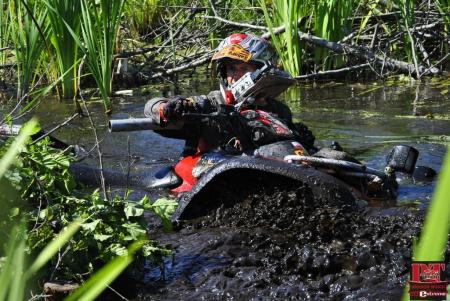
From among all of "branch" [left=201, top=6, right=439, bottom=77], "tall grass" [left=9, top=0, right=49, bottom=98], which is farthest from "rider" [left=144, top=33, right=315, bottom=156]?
"branch" [left=201, top=6, right=439, bottom=77]

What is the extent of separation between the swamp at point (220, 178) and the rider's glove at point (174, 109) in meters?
0.53

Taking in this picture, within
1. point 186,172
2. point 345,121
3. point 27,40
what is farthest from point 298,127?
point 27,40

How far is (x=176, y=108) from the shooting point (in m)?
4.84

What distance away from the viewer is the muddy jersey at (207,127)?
5066mm

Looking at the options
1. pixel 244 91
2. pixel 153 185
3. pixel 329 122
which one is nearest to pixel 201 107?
pixel 244 91

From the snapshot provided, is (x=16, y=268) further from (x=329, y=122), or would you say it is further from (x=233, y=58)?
(x=329, y=122)

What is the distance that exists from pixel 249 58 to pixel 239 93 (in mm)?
250

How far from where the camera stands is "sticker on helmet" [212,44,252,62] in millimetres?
5246

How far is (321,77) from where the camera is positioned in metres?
10.1

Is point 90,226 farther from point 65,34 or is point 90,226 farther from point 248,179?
point 65,34

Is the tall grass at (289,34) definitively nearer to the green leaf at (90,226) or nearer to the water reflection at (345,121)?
the water reflection at (345,121)

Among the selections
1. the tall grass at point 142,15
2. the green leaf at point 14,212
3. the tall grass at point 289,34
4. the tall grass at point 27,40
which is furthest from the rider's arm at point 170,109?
the tall grass at point 142,15

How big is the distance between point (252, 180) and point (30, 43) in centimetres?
412

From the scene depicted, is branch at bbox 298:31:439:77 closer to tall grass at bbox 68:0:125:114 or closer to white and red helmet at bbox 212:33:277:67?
tall grass at bbox 68:0:125:114
